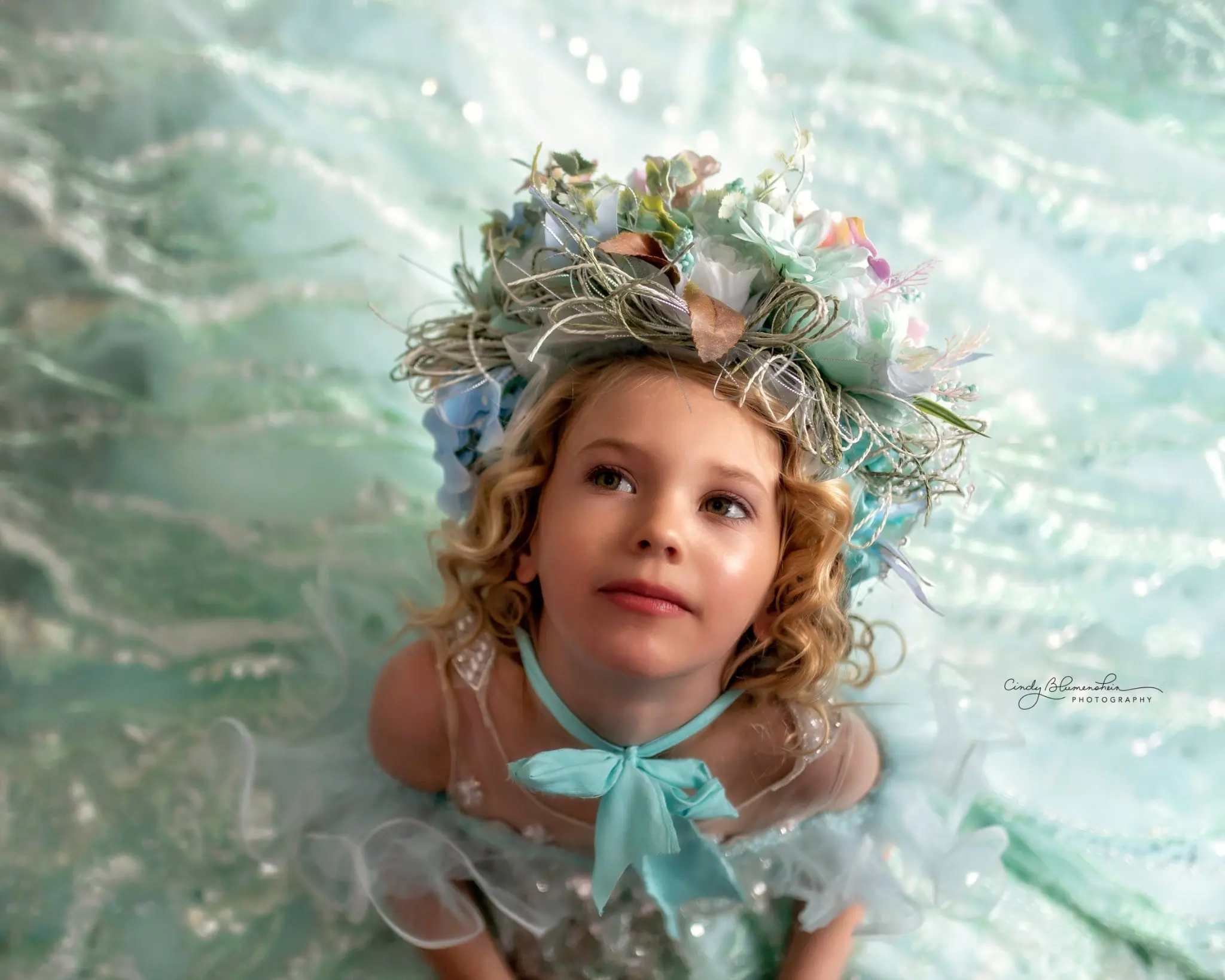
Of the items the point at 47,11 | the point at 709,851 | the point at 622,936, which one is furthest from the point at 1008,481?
the point at 47,11

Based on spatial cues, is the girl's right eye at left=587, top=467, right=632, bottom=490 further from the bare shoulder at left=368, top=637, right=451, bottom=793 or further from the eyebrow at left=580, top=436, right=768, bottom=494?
the bare shoulder at left=368, top=637, right=451, bottom=793

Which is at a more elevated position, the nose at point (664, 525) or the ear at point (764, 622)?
the nose at point (664, 525)

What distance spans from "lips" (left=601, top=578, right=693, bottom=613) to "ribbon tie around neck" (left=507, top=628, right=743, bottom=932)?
187mm

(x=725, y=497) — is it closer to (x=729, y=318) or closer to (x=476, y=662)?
(x=729, y=318)

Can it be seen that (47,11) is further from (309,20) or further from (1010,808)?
(1010,808)

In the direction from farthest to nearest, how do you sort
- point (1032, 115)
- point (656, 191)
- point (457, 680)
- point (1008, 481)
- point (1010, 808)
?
1. point (1032, 115)
2. point (1008, 481)
3. point (1010, 808)
4. point (457, 680)
5. point (656, 191)

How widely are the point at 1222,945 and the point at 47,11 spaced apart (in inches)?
78.3

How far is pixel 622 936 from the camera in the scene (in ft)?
3.73

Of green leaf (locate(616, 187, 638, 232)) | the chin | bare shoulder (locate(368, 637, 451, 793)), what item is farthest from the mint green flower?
bare shoulder (locate(368, 637, 451, 793))

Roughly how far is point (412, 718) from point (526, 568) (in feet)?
0.73

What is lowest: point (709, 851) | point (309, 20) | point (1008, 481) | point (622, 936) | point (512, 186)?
point (622, 936)

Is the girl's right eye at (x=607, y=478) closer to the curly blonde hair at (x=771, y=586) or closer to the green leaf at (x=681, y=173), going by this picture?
the curly blonde hair at (x=771, y=586)

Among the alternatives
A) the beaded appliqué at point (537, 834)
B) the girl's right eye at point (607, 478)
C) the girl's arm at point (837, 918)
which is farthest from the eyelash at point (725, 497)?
the beaded appliqué at point (537, 834)

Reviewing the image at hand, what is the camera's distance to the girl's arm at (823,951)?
1125mm
